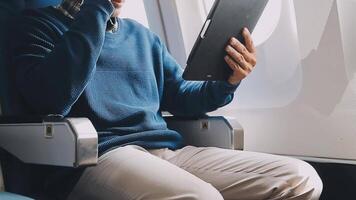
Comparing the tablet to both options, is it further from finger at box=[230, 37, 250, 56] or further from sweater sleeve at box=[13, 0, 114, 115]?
sweater sleeve at box=[13, 0, 114, 115]

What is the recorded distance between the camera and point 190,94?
5.77ft

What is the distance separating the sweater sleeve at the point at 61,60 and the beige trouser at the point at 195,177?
8.1 inches

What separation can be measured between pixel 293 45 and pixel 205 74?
2.09 ft

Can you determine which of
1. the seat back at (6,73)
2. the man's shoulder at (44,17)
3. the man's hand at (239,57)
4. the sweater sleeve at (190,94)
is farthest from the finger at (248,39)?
the seat back at (6,73)

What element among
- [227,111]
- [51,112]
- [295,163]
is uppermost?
[51,112]

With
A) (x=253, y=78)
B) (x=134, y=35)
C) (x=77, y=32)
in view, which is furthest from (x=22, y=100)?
(x=253, y=78)

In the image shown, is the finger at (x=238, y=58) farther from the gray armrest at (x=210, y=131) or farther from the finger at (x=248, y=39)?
the gray armrest at (x=210, y=131)

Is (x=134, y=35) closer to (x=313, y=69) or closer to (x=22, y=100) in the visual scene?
(x=22, y=100)

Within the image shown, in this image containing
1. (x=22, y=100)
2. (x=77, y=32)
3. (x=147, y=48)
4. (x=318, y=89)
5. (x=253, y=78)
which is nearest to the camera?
(x=77, y=32)

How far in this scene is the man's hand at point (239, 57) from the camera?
1.53m

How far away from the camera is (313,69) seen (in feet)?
6.44

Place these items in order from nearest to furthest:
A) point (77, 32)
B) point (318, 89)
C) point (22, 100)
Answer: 1. point (77, 32)
2. point (22, 100)
3. point (318, 89)

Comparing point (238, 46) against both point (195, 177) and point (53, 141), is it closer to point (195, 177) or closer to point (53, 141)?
point (195, 177)

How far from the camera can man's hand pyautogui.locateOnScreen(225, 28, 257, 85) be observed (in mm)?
1534
